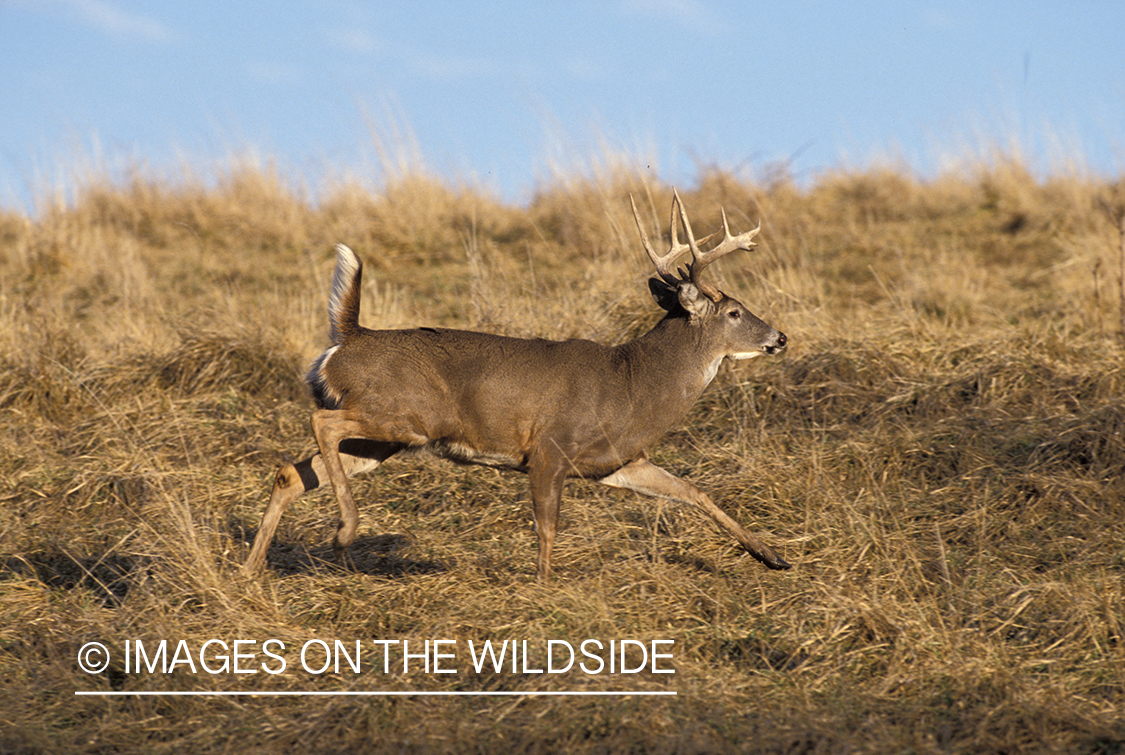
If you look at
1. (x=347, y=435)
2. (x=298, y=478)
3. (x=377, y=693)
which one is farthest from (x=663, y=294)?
(x=377, y=693)

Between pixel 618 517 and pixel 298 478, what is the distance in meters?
1.60

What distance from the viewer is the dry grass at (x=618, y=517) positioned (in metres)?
3.75

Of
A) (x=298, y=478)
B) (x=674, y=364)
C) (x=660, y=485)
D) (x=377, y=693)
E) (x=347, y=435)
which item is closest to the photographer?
(x=377, y=693)

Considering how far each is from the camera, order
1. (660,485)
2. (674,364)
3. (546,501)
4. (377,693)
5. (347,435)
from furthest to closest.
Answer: (674,364)
(660,485)
(546,501)
(347,435)
(377,693)

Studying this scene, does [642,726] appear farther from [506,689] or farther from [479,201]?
[479,201]

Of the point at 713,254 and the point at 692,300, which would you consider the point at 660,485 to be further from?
the point at 713,254

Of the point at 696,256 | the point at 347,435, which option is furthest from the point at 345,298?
the point at 696,256

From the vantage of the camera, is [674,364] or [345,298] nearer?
[345,298]

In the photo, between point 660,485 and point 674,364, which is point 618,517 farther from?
point 674,364

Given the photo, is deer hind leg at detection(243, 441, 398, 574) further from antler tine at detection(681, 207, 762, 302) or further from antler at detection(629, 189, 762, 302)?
antler tine at detection(681, 207, 762, 302)

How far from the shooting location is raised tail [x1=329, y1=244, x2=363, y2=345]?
16.7 ft

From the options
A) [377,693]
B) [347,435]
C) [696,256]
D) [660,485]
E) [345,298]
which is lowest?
[377,693]

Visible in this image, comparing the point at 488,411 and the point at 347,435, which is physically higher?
the point at 488,411

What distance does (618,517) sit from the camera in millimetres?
5738
